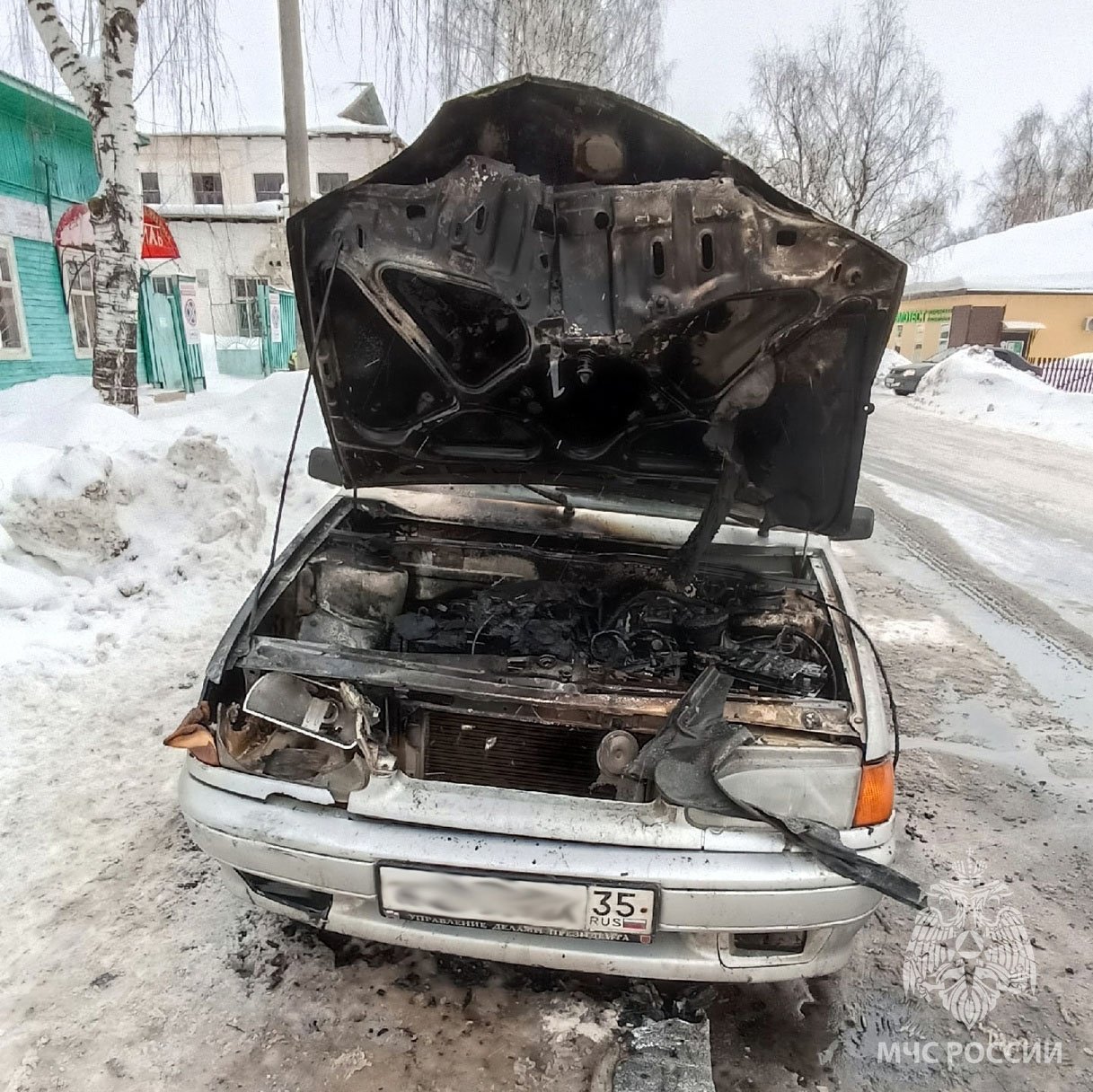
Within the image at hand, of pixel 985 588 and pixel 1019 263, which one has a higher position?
pixel 1019 263

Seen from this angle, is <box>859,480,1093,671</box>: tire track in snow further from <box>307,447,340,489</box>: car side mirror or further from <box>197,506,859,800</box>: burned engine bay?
<box>307,447,340,489</box>: car side mirror

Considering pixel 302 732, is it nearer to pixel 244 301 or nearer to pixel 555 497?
pixel 555 497

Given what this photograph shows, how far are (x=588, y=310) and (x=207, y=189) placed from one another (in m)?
28.6

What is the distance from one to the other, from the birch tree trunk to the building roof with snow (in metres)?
31.0

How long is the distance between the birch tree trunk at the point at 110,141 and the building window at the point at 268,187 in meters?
20.9

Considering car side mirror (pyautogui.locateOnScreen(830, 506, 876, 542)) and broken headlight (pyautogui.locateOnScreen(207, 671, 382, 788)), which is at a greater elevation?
car side mirror (pyautogui.locateOnScreen(830, 506, 876, 542))

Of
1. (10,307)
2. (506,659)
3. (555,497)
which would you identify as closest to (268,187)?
(10,307)

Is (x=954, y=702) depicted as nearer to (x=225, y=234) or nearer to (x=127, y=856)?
(x=127, y=856)

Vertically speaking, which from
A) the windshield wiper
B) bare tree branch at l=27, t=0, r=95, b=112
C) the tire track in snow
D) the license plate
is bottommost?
the tire track in snow

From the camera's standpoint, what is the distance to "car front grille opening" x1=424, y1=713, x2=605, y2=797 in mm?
2254

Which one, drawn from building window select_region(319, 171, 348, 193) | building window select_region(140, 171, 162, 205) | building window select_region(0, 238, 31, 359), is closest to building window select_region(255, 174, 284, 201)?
building window select_region(319, 171, 348, 193)

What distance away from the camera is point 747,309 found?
2236 mm

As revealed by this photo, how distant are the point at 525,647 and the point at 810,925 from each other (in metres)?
1.17

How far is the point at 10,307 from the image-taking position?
10.4m
